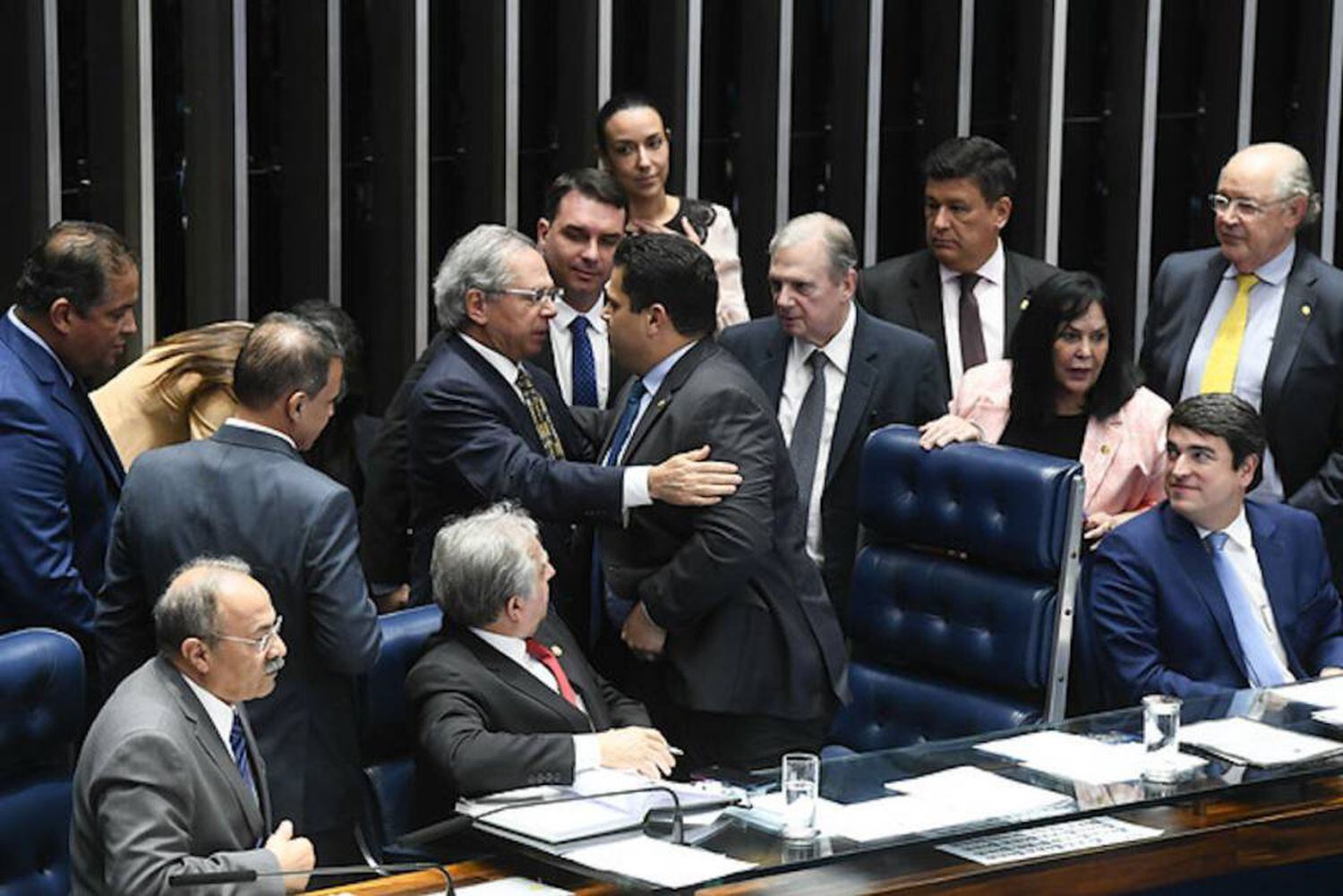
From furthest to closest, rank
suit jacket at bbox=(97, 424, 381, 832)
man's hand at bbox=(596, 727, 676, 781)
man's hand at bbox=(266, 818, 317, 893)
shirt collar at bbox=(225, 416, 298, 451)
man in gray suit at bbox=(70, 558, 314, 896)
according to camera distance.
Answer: shirt collar at bbox=(225, 416, 298, 451) → suit jacket at bbox=(97, 424, 381, 832) → man's hand at bbox=(596, 727, 676, 781) → man's hand at bbox=(266, 818, 317, 893) → man in gray suit at bbox=(70, 558, 314, 896)

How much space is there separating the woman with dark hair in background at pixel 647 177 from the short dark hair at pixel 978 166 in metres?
0.56

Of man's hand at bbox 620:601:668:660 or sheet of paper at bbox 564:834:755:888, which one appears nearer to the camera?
sheet of paper at bbox 564:834:755:888

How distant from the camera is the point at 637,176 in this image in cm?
580

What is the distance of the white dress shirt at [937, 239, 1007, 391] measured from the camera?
586 cm

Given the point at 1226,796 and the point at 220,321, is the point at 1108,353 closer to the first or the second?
the point at 1226,796

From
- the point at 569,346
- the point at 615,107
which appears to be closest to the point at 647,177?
the point at 615,107

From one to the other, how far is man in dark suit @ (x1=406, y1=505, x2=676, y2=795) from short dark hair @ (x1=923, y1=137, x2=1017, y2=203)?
1995 mm

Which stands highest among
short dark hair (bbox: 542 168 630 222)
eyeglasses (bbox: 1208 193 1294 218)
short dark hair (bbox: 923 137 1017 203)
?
short dark hair (bbox: 923 137 1017 203)

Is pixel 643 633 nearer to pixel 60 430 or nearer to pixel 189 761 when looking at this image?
pixel 60 430

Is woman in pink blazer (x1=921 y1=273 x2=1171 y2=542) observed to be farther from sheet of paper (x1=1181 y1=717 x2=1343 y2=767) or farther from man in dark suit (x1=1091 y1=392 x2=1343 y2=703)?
sheet of paper (x1=1181 y1=717 x2=1343 y2=767)

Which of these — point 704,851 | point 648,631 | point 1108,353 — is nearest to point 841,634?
Result: point 648,631

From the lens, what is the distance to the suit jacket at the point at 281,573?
4.18m

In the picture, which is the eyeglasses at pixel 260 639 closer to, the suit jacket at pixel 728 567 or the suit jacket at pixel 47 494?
the suit jacket at pixel 47 494

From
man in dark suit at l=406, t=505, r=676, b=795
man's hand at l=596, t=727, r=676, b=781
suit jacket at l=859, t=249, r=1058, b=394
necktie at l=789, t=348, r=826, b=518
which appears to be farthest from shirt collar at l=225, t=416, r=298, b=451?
suit jacket at l=859, t=249, r=1058, b=394
